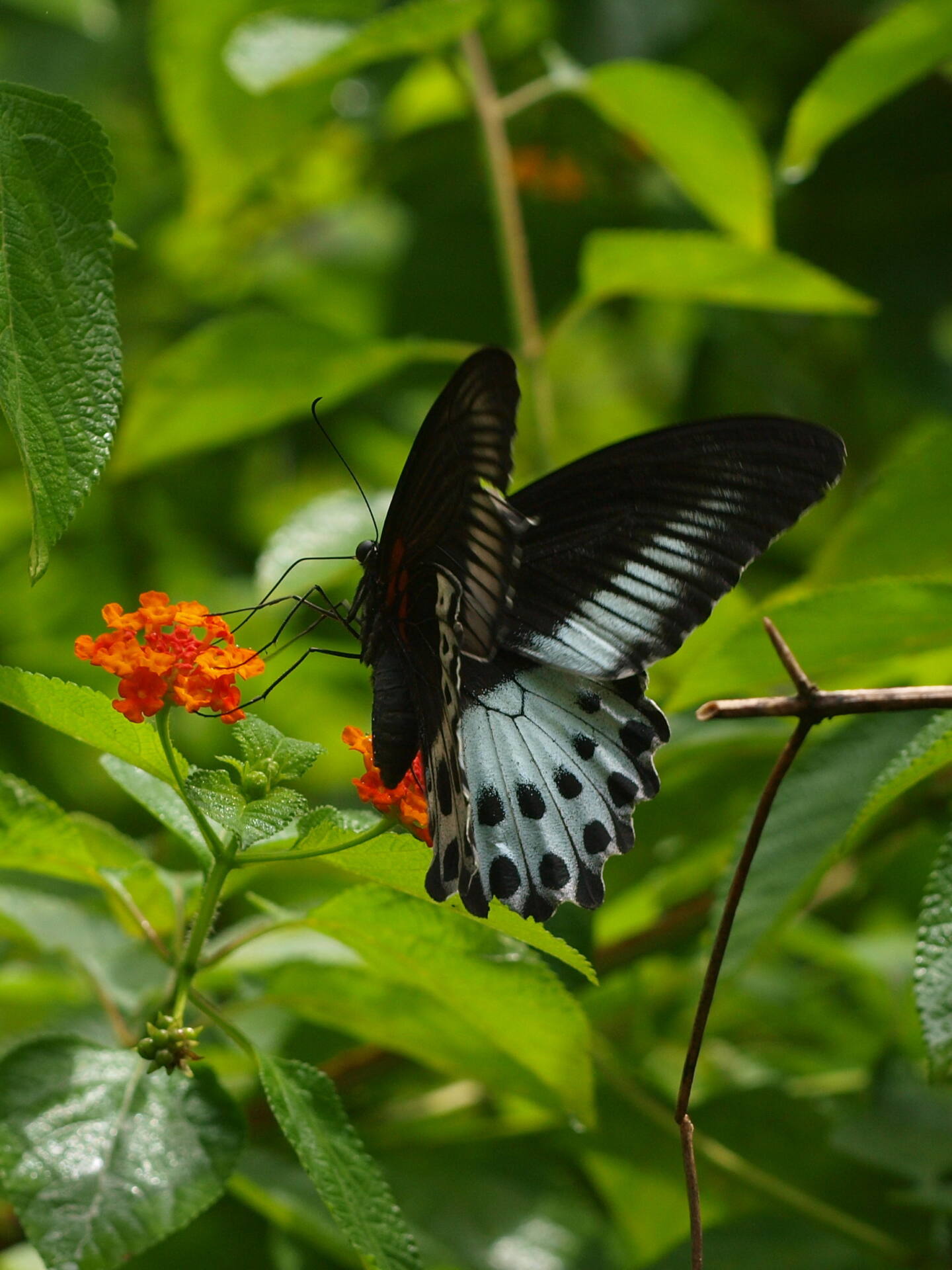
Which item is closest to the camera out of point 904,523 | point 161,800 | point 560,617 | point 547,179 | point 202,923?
point 202,923

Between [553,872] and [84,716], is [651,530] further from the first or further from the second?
[84,716]

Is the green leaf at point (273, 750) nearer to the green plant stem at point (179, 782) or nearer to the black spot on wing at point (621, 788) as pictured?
the green plant stem at point (179, 782)

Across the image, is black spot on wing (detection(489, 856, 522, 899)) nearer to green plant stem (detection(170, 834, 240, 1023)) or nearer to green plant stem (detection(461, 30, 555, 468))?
green plant stem (detection(170, 834, 240, 1023))

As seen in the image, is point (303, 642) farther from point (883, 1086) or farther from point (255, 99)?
point (883, 1086)

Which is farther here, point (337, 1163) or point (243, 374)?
point (243, 374)

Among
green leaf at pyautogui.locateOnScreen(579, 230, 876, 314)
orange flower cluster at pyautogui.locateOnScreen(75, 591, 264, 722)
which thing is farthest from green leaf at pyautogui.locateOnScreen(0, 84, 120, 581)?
green leaf at pyautogui.locateOnScreen(579, 230, 876, 314)

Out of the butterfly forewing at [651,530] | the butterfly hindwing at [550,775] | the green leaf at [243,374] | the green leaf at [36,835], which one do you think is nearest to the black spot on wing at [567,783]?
the butterfly hindwing at [550,775]

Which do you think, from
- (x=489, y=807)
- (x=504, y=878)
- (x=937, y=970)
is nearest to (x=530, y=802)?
(x=489, y=807)
